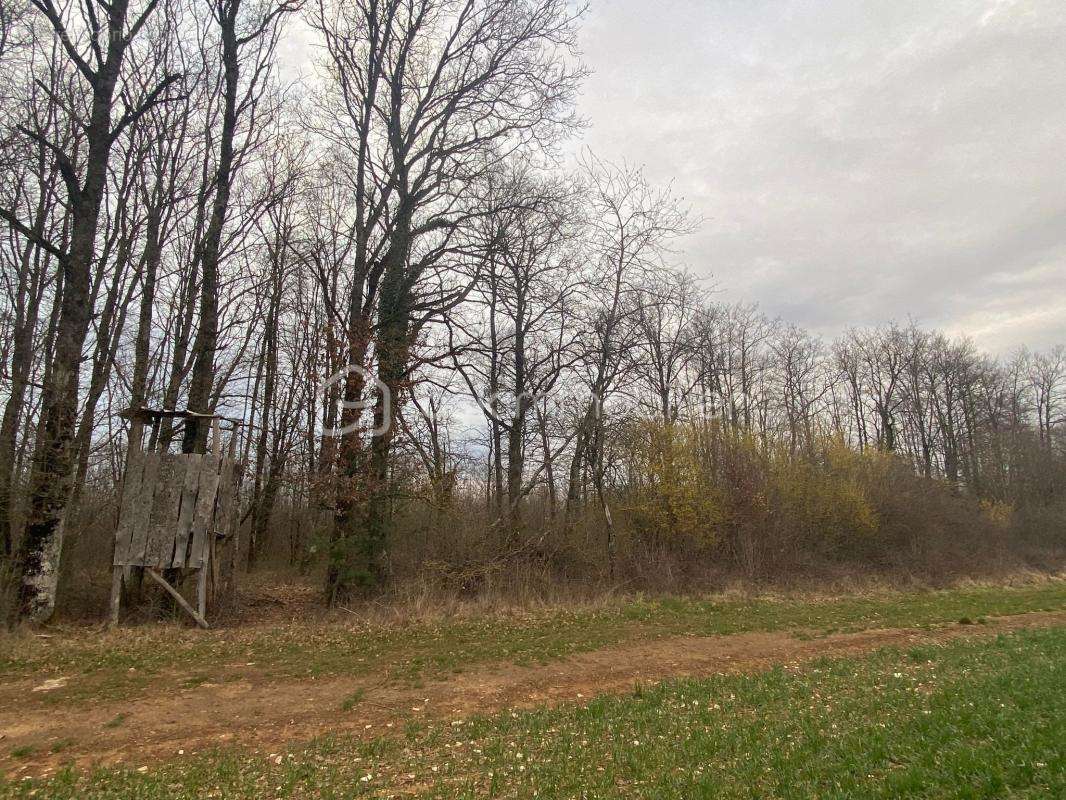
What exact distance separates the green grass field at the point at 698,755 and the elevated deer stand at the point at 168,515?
5.86 metres

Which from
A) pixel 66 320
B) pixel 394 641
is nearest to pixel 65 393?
pixel 66 320

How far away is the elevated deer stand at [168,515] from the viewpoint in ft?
33.5

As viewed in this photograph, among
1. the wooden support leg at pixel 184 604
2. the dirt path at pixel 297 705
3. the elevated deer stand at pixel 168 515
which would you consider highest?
the elevated deer stand at pixel 168 515

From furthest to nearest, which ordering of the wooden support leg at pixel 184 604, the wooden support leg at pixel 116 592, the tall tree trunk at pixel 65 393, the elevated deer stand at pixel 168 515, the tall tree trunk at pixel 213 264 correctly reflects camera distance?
the tall tree trunk at pixel 213 264
the elevated deer stand at pixel 168 515
the wooden support leg at pixel 184 604
the wooden support leg at pixel 116 592
the tall tree trunk at pixel 65 393

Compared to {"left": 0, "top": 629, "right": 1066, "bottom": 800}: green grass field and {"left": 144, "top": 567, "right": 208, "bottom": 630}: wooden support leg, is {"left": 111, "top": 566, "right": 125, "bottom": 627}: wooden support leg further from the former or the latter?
{"left": 0, "top": 629, "right": 1066, "bottom": 800}: green grass field

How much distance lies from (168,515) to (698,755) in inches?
369

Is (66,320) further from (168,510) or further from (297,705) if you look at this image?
(297,705)

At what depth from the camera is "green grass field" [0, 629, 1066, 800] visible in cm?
430

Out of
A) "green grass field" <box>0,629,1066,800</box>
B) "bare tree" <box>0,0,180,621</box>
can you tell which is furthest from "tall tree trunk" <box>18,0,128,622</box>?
"green grass field" <box>0,629,1066,800</box>

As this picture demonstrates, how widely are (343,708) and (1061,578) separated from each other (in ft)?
97.1

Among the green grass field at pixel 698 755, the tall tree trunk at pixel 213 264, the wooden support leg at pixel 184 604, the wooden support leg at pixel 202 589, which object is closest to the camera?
the green grass field at pixel 698 755

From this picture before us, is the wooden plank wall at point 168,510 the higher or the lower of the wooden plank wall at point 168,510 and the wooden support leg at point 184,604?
the higher

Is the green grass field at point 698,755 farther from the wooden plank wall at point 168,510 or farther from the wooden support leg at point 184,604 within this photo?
the wooden plank wall at point 168,510

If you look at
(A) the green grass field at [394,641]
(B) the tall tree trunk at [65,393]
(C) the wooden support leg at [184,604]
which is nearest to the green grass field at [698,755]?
(A) the green grass field at [394,641]
